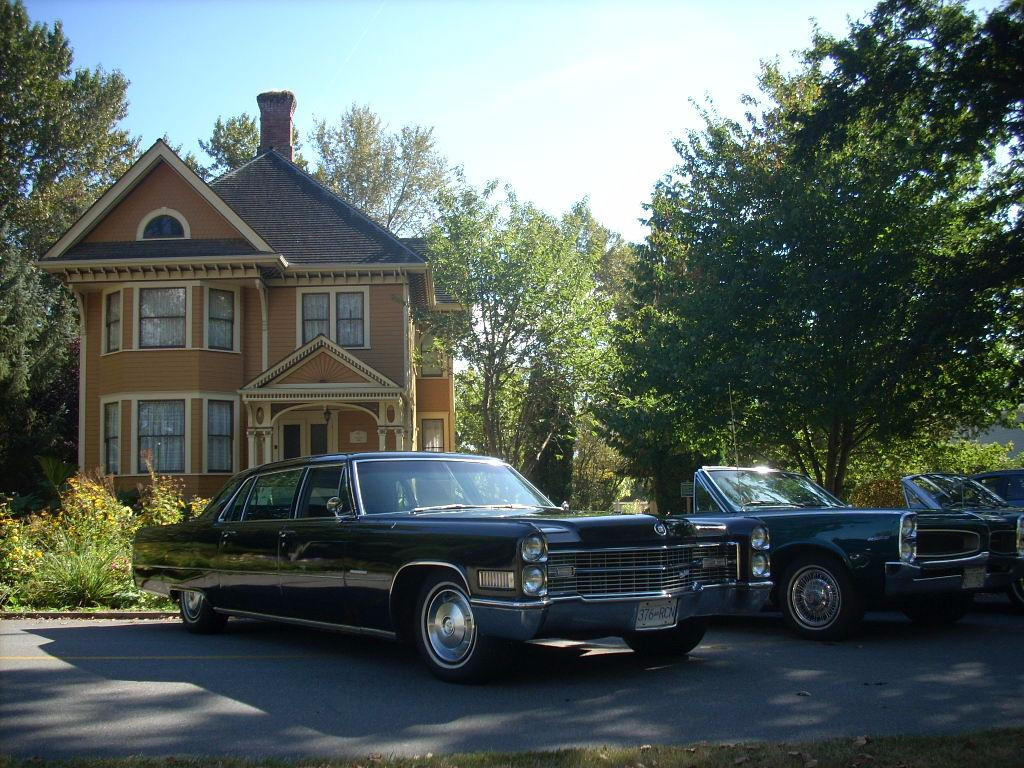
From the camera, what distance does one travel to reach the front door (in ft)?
85.0

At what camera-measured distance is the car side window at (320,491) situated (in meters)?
8.38

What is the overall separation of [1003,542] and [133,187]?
21.0 meters

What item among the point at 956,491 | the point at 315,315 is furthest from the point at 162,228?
the point at 956,491

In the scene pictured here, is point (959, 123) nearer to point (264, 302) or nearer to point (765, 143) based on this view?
point (765, 143)

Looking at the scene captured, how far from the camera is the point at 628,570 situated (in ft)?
22.7

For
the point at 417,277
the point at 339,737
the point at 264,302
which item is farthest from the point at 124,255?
the point at 339,737

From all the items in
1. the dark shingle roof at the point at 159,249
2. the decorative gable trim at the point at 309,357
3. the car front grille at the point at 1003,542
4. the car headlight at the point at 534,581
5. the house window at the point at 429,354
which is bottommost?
the car front grille at the point at 1003,542

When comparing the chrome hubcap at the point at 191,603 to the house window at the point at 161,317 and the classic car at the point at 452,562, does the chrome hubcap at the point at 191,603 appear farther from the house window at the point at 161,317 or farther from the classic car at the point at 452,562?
the house window at the point at 161,317

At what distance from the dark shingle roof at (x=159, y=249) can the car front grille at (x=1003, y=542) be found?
60.0ft

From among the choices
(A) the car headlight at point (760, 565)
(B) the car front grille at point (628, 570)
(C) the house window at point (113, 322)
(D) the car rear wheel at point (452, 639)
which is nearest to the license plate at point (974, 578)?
(A) the car headlight at point (760, 565)

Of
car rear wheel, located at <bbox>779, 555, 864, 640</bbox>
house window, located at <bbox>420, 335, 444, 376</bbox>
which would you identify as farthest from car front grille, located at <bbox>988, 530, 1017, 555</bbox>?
house window, located at <bbox>420, 335, 444, 376</bbox>

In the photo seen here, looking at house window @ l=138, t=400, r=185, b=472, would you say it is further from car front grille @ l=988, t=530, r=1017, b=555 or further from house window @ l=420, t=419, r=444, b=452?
car front grille @ l=988, t=530, r=1017, b=555

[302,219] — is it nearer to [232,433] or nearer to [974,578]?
[232,433]

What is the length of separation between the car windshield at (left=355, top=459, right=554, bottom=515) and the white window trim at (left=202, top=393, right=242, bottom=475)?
16951 millimetres
